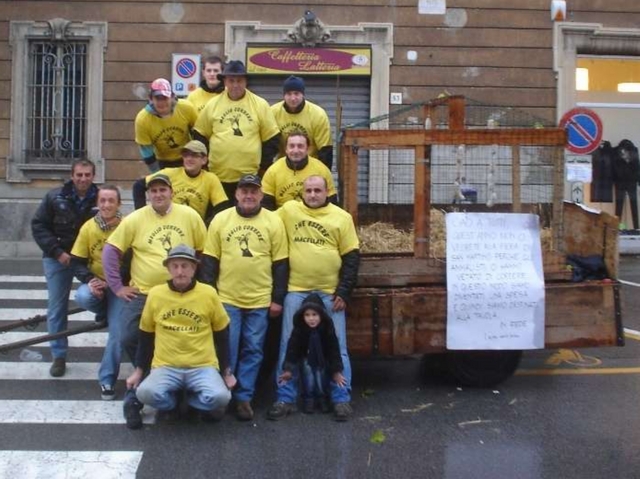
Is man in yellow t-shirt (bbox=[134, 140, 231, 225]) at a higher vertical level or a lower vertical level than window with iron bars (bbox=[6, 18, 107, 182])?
lower

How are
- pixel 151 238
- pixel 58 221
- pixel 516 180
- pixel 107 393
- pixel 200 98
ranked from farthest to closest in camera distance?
pixel 200 98
pixel 58 221
pixel 516 180
pixel 107 393
pixel 151 238

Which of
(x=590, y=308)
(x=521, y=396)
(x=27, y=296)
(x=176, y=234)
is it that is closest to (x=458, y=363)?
(x=521, y=396)

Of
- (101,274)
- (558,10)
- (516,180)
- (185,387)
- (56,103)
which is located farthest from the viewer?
(56,103)

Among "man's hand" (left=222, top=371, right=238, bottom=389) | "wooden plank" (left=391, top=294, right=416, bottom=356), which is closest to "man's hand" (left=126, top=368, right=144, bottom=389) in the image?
"man's hand" (left=222, top=371, right=238, bottom=389)

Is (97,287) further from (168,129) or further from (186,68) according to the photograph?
(186,68)

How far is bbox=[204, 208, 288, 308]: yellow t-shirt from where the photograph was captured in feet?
19.2

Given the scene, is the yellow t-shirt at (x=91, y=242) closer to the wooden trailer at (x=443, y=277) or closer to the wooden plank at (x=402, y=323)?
the wooden trailer at (x=443, y=277)

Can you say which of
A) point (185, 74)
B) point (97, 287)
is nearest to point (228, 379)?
point (97, 287)

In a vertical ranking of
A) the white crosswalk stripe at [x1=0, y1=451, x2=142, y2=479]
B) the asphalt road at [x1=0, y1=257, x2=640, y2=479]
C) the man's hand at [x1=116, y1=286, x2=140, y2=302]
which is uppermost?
the man's hand at [x1=116, y1=286, x2=140, y2=302]

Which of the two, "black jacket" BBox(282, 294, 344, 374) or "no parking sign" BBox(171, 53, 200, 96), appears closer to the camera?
"black jacket" BBox(282, 294, 344, 374)

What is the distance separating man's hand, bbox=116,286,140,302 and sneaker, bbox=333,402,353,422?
64.9 inches

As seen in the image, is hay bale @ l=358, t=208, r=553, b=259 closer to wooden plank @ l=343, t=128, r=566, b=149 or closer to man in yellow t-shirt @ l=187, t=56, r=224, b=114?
wooden plank @ l=343, t=128, r=566, b=149

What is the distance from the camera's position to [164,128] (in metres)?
7.00

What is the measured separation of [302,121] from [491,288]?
86.9 inches
